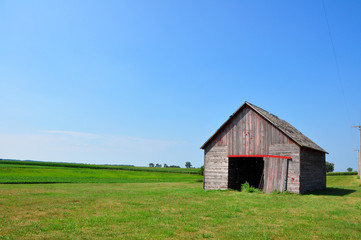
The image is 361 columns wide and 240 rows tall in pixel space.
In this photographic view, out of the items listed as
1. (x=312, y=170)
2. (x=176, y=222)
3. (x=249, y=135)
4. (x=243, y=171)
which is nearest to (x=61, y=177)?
(x=243, y=171)

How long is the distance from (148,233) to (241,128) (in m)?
19.4

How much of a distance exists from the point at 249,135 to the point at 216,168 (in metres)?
4.73

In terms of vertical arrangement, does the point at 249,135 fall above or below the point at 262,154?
above

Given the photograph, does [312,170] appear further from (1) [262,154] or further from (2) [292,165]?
(1) [262,154]

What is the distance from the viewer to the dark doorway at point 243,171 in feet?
94.5

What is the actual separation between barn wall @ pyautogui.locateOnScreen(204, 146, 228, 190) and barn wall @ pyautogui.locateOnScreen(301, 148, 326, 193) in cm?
699

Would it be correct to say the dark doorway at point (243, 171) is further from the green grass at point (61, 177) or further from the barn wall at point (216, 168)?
the green grass at point (61, 177)

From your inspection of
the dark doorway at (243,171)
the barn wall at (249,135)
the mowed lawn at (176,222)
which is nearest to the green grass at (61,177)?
the dark doorway at (243,171)

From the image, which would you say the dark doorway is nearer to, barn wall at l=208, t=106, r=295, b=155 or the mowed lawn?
barn wall at l=208, t=106, r=295, b=155

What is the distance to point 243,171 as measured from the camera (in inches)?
1256

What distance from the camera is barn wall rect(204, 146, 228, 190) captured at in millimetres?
27891

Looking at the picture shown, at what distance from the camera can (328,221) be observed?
1278 cm

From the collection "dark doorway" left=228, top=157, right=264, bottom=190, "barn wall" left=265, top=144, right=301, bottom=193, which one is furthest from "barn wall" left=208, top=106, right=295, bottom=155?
"dark doorway" left=228, top=157, right=264, bottom=190

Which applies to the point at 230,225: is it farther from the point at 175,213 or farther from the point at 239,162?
the point at 239,162
